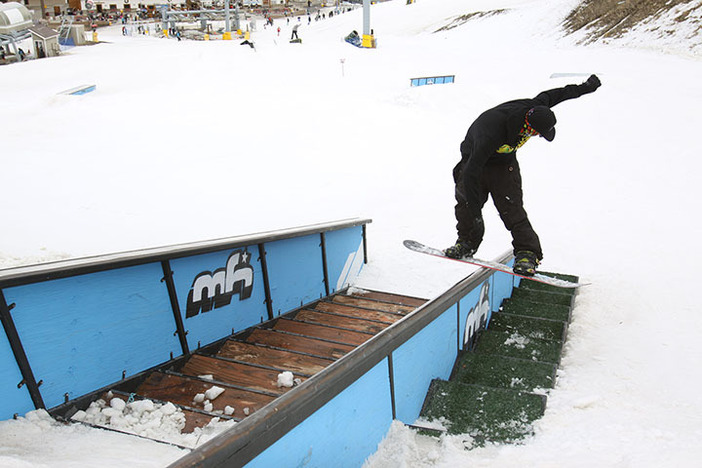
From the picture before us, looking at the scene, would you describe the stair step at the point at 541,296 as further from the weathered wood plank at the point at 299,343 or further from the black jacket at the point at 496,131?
the weathered wood plank at the point at 299,343

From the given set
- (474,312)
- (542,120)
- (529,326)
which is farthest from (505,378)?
(542,120)

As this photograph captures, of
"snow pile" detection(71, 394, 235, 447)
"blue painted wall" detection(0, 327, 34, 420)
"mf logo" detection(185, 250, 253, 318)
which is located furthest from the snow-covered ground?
"mf logo" detection(185, 250, 253, 318)

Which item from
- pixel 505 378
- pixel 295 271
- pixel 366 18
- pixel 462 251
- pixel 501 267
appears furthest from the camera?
pixel 366 18

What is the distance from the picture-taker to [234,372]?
3389 millimetres

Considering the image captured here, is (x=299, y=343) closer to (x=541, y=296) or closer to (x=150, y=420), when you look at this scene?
(x=150, y=420)

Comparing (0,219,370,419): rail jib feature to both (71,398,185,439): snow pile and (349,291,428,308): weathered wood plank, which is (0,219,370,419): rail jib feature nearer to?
(71,398,185,439): snow pile

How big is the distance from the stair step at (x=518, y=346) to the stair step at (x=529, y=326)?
0.12 metres

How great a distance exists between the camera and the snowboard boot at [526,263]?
438 centimetres

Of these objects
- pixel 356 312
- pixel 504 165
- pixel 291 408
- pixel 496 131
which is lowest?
pixel 356 312

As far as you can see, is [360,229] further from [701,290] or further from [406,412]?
[701,290]

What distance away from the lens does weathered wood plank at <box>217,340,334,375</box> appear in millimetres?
3512

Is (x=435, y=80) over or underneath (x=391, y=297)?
over

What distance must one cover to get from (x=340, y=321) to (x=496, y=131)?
7.23ft

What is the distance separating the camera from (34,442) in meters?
2.40
